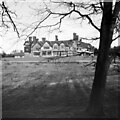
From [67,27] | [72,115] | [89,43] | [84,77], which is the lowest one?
[72,115]

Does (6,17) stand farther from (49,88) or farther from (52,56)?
(49,88)

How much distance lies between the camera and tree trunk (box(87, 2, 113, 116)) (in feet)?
7.11

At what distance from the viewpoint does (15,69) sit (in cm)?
280

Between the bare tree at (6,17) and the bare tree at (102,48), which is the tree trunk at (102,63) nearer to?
the bare tree at (102,48)

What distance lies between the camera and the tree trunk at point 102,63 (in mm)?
2168

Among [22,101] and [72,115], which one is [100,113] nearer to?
[72,115]

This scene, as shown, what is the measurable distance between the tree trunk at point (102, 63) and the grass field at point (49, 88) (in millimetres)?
226

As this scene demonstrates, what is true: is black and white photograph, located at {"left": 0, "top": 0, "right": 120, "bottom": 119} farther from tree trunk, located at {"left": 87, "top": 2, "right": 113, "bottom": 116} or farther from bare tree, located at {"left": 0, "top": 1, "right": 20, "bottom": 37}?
tree trunk, located at {"left": 87, "top": 2, "right": 113, "bottom": 116}

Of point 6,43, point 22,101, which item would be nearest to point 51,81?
point 22,101

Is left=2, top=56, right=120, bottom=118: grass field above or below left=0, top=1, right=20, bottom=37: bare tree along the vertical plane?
below

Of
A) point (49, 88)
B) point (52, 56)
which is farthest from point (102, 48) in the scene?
point (49, 88)

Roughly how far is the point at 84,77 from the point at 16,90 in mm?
1381

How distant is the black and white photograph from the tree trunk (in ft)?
0.55

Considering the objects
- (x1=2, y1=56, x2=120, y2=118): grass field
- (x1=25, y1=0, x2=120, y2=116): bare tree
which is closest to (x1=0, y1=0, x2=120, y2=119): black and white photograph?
(x1=2, y1=56, x2=120, y2=118): grass field
